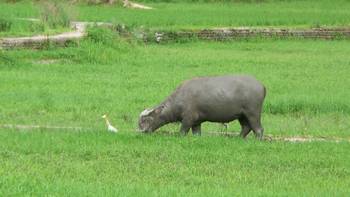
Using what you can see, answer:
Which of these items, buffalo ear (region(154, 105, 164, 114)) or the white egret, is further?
the white egret

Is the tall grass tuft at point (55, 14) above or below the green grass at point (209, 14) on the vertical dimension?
above

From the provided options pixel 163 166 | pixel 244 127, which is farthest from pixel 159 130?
pixel 163 166

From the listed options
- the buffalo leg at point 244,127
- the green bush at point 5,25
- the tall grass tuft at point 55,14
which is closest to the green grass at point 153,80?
the buffalo leg at point 244,127

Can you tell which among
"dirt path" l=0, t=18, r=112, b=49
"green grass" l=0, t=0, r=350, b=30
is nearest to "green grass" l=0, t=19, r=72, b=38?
"dirt path" l=0, t=18, r=112, b=49

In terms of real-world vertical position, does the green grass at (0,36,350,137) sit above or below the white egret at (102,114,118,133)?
below

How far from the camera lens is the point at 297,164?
966cm

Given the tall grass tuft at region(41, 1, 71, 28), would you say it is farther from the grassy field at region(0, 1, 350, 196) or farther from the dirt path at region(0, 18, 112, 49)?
the dirt path at region(0, 18, 112, 49)

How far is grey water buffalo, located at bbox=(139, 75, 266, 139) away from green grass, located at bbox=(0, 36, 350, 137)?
3.86ft

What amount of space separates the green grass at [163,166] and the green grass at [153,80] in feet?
5.71

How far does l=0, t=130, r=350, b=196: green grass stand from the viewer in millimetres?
8164

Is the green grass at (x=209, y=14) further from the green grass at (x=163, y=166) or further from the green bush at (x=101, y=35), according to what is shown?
the green grass at (x=163, y=166)

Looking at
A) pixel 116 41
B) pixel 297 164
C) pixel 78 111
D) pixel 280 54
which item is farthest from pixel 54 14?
pixel 297 164

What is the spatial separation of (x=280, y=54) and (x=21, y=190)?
1656 centimetres

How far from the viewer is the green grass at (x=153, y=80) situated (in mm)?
13188
